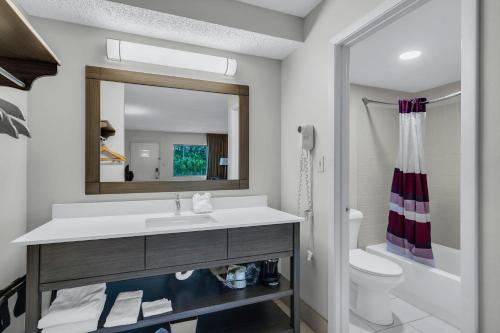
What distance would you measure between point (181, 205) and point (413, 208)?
2247 millimetres

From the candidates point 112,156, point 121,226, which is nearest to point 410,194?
point 121,226

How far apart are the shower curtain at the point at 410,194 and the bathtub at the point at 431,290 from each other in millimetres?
164

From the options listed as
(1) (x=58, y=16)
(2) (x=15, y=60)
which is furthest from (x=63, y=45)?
(2) (x=15, y=60)

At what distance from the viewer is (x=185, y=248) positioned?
58.8 inches

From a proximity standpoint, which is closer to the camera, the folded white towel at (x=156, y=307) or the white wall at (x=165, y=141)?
the folded white towel at (x=156, y=307)

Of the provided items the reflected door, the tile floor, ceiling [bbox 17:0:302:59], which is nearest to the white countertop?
the reflected door

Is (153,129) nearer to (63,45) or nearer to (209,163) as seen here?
(209,163)

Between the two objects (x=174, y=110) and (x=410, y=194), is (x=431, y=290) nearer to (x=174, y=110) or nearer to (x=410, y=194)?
(x=410, y=194)

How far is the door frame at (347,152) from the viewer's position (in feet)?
3.30

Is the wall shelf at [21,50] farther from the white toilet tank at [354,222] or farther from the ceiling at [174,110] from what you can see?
the white toilet tank at [354,222]

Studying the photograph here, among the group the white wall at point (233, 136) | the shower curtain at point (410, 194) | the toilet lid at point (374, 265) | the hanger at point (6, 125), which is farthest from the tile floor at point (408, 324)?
the hanger at point (6, 125)

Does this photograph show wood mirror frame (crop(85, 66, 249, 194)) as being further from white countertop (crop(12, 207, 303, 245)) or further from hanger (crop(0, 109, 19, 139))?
hanger (crop(0, 109, 19, 139))

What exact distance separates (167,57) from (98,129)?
72 centimetres

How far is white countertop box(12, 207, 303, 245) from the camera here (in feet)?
4.16
